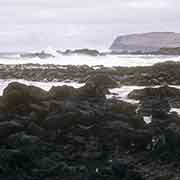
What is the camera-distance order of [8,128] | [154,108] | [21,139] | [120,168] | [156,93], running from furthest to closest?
[156,93], [154,108], [8,128], [21,139], [120,168]

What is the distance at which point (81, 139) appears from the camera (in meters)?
9.14

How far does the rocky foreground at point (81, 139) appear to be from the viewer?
7.30 m

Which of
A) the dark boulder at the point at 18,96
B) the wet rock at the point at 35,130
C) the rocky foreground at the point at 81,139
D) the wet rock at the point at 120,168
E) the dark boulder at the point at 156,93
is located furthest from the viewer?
the dark boulder at the point at 156,93

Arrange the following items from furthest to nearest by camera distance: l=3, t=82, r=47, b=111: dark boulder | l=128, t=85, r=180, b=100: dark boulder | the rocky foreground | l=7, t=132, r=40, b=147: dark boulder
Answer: l=128, t=85, r=180, b=100: dark boulder → l=3, t=82, r=47, b=111: dark boulder → l=7, t=132, r=40, b=147: dark boulder → the rocky foreground

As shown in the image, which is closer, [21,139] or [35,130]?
[21,139]

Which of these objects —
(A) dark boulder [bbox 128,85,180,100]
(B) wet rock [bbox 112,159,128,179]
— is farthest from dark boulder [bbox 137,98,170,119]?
(B) wet rock [bbox 112,159,128,179]

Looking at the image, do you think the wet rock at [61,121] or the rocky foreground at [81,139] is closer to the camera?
the rocky foreground at [81,139]

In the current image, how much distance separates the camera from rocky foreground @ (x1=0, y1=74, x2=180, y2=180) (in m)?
7.30

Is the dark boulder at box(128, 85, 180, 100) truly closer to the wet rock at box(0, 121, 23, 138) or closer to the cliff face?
the wet rock at box(0, 121, 23, 138)

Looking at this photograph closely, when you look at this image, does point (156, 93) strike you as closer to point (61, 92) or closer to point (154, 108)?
point (154, 108)

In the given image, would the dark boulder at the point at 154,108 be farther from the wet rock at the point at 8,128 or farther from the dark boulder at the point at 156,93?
the wet rock at the point at 8,128

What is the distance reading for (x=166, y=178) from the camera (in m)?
6.88

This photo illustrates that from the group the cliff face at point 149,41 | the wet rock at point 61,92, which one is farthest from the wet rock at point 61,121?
the cliff face at point 149,41

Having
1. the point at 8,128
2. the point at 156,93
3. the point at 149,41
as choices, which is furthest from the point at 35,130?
the point at 149,41
